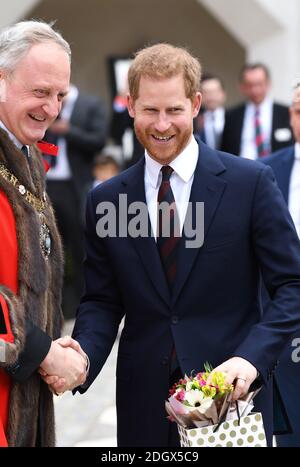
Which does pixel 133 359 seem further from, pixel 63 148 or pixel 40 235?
pixel 63 148

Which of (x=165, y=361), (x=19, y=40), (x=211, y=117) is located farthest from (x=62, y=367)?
(x=211, y=117)

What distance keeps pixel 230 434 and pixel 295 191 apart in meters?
2.22

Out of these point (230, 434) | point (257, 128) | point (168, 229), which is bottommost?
point (230, 434)

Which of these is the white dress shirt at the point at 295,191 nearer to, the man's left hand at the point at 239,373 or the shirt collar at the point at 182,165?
the shirt collar at the point at 182,165

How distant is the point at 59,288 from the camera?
3.46 metres

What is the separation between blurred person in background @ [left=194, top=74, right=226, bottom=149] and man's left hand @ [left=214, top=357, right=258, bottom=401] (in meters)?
6.16

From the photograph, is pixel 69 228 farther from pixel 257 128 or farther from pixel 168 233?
pixel 168 233

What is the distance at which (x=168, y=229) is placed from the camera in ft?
11.3

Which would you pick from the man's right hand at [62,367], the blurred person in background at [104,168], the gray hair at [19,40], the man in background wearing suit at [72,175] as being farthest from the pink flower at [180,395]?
the blurred person in background at [104,168]

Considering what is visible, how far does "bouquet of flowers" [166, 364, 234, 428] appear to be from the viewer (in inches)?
117

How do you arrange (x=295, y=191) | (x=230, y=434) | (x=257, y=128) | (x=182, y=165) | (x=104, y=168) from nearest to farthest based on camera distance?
(x=230, y=434), (x=182, y=165), (x=295, y=191), (x=257, y=128), (x=104, y=168)

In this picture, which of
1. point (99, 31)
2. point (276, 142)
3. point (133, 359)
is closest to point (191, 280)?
point (133, 359)

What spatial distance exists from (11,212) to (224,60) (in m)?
15.9

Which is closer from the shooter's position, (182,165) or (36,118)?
(36,118)
